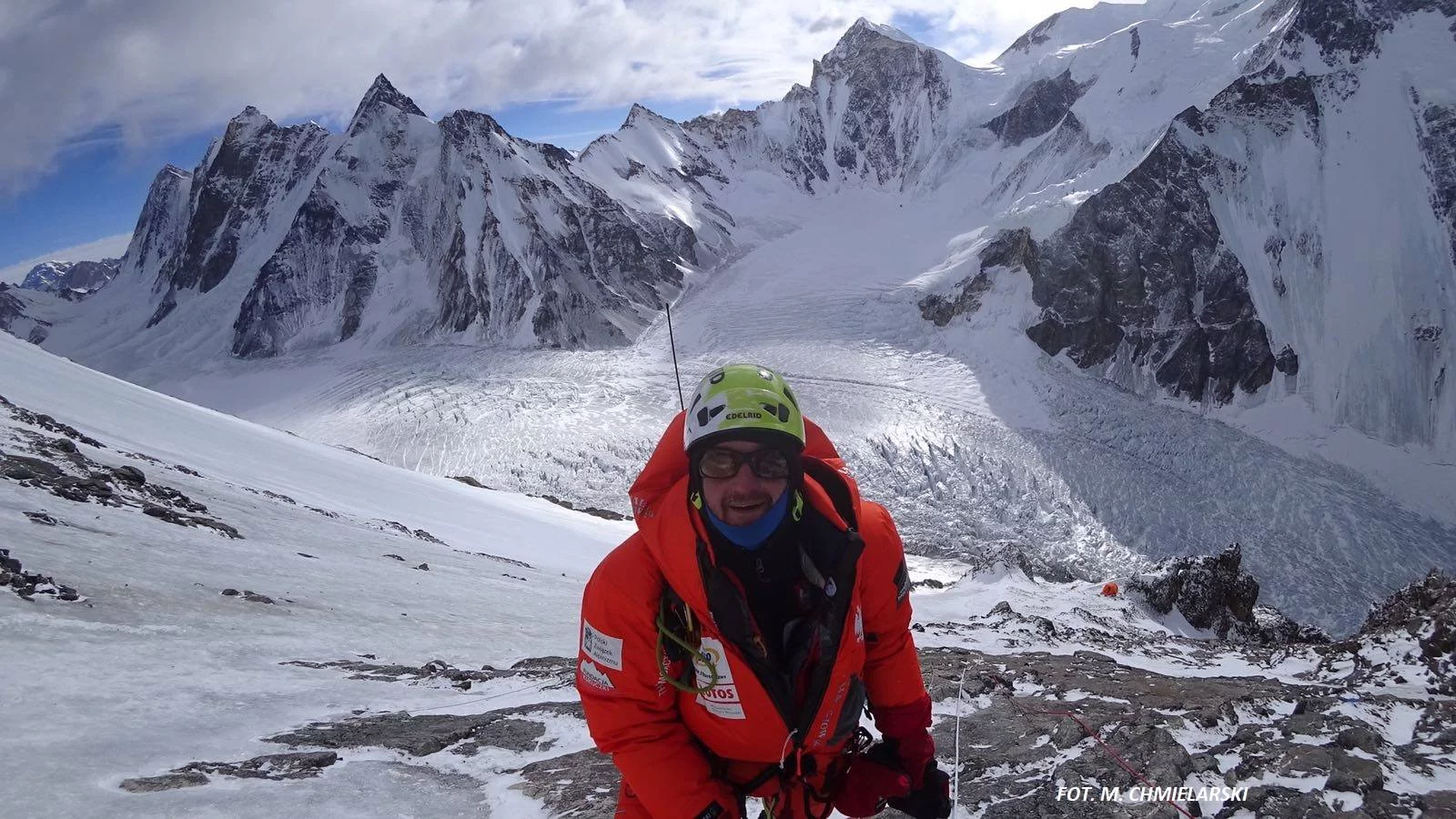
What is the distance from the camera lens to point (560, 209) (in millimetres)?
91562

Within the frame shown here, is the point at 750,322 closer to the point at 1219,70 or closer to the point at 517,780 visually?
the point at 1219,70

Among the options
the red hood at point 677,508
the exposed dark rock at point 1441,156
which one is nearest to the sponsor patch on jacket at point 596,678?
the red hood at point 677,508

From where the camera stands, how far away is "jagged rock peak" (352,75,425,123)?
106m

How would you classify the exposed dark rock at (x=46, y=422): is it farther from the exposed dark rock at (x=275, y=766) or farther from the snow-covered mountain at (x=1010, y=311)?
the snow-covered mountain at (x=1010, y=311)

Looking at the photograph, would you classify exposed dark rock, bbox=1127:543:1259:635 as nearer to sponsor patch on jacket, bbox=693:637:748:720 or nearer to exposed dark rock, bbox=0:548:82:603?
sponsor patch on jacket, bbox=693:637:748:720

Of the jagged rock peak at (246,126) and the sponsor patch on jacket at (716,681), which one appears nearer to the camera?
the sponsor patch on jacket at (716,681)

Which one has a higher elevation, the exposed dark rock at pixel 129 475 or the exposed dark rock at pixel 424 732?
the exposed dark rock at pixel 129 475

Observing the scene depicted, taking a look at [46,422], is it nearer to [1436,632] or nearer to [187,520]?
[187,520]

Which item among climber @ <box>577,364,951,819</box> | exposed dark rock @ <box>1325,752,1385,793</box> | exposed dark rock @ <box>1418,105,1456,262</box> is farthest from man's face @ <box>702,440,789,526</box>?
exposed dark rock @ <box>1418,105,1456,262</box>

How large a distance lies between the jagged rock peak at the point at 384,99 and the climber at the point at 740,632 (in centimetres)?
11897

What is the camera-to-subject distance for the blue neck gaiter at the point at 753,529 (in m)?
3.47

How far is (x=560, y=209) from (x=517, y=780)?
9220cm

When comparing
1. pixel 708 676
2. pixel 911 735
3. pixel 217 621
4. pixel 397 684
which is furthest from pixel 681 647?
pixel 217 621

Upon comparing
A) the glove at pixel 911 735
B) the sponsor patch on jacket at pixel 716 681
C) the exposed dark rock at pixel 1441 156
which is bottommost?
the glove at pixel 911 735
